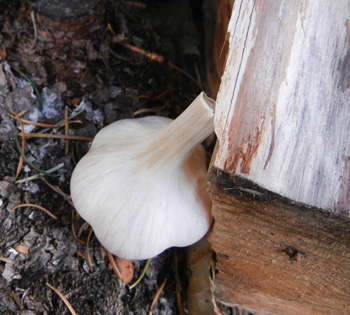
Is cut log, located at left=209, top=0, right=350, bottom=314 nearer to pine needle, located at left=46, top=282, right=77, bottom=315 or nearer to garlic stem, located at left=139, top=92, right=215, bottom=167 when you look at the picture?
garlic stem, located at left=139, top=92, right=215, bottom=167

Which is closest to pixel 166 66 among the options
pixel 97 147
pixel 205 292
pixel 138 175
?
pixel 97 147

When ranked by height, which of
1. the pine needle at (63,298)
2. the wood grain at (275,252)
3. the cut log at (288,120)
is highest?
the cut log at (288,120)

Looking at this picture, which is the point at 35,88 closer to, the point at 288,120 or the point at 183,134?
the point at 183,134

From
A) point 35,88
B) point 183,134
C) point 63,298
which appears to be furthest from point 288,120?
point 35,88

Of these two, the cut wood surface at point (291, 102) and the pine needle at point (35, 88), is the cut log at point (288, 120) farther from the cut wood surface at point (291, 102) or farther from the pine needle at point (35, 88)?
the pine needle at point (35, 88)

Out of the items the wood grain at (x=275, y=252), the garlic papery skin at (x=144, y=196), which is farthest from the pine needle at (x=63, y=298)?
the wood grain at (x=275, y=252)

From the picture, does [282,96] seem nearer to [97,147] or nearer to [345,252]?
[345,252]

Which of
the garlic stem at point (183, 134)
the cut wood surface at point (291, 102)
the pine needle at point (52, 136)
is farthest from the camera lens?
the pine needle at point (52, 136)
